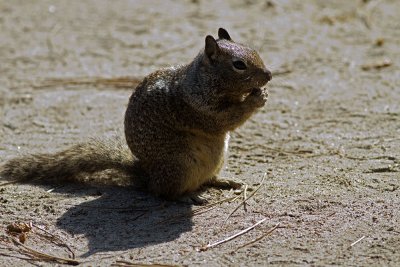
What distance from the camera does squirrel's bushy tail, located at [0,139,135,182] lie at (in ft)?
16.4

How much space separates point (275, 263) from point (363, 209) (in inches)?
33.5

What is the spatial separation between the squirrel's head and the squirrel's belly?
13.6 inches

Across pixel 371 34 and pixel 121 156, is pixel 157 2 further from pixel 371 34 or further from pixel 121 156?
pixel 121 156

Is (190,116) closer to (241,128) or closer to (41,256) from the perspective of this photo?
(41,256)

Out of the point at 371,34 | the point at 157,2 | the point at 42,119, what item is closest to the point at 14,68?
the point at 42,119

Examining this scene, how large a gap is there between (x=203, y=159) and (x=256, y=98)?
51cm

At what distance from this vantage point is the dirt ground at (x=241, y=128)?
423 centimetres

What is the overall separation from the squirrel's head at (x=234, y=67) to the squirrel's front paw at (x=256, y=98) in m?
0.05

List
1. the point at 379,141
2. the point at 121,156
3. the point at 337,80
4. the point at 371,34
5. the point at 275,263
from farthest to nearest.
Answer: the point at 371,34 → the point at 337,80 → the point at 379,141 → the point at 121,156 → the point at 275,263

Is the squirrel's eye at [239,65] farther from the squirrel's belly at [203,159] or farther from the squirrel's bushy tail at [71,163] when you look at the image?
the squirrel's bushy tail at [71,163]

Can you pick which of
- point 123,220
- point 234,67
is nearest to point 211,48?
point 234,67

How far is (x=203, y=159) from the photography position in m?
4.79

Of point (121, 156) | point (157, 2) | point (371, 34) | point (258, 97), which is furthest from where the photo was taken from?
point (157, 2)

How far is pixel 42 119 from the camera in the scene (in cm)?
633
